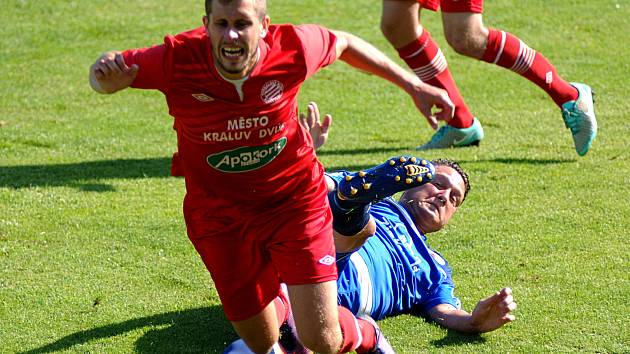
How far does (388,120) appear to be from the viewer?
8023 mm

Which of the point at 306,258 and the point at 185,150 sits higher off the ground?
the point at 185,150

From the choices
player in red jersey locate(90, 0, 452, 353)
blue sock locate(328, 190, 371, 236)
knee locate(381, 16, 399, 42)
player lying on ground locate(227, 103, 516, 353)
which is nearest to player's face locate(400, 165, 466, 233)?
player lying on ground locate(227, 103, 516, 353)

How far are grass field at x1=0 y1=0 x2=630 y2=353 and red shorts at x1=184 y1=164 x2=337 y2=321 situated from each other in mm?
502

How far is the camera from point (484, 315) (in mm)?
4527

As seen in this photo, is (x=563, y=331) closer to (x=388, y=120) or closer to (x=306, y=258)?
(x=306, y=258)

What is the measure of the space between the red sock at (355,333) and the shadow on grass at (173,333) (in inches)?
24.0

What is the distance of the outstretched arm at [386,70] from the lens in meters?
4.40

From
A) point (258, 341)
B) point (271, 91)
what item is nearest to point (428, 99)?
point (271, 91)

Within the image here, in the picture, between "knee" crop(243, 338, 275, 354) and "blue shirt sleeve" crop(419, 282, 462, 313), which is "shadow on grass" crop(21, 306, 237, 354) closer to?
"knee" crop(243, 338, 275, 354)

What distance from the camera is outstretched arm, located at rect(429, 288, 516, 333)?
4477mm

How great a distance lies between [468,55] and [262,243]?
3.24 meters

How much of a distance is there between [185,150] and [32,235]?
6.68 feet

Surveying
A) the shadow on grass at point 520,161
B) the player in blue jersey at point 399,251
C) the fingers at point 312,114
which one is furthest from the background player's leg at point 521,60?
the fingers at point 312,114

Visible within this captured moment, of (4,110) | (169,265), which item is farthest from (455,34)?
(4,110)
